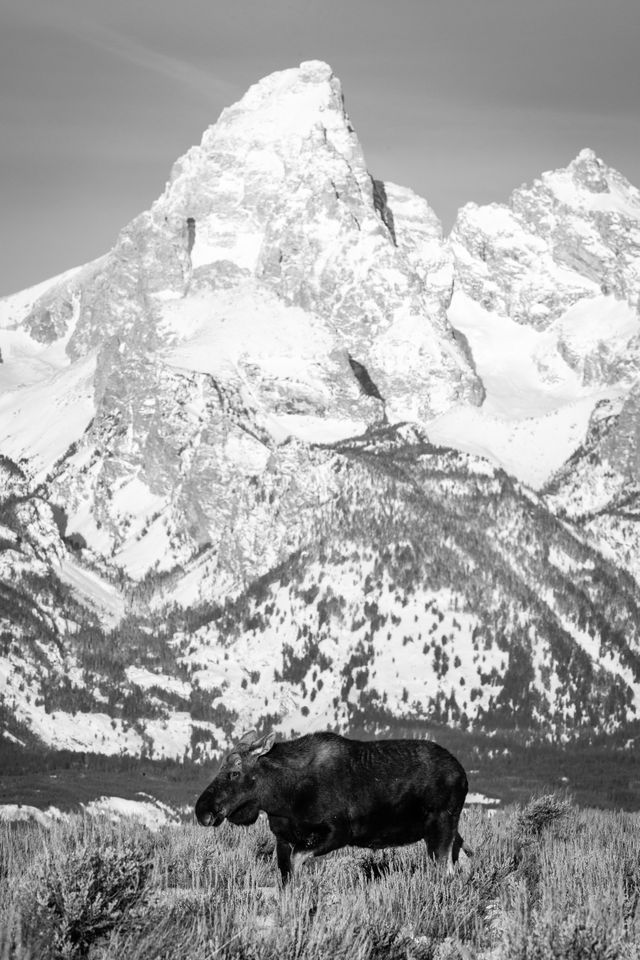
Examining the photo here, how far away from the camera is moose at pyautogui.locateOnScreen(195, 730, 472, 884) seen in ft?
62.5

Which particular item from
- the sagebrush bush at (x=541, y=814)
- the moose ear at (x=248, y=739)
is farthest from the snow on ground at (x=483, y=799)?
the moose ear at (x=248, y=739)

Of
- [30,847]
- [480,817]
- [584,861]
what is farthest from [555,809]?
[30,847]

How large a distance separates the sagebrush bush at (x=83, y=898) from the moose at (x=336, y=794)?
9.35 feet

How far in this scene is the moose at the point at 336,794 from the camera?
1905cm

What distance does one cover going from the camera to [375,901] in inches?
665

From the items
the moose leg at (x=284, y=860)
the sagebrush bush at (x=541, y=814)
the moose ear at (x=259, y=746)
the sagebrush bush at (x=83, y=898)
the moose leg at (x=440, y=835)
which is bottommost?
the sagebrush bush at (x=83, y=898)

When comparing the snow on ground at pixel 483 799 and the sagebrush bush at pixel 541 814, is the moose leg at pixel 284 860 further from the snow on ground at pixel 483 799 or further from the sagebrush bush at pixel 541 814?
the snow on ground at pixel 483 799

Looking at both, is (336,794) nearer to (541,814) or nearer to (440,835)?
(440,835)

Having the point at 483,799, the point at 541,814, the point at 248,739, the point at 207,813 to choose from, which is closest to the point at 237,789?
the point at 207,813

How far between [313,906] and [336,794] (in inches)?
107

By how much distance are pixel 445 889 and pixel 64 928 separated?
614 centimetres

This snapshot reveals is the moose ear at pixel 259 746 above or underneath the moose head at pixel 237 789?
above

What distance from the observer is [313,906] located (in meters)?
16.9

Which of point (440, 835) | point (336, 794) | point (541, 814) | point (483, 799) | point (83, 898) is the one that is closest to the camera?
point (83, 898)
